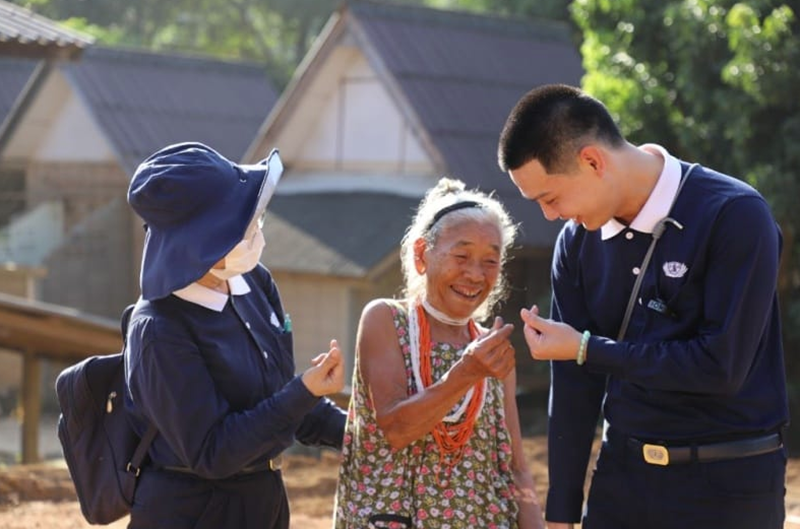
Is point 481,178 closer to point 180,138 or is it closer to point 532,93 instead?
point 180,138

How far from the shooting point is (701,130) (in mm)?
11062

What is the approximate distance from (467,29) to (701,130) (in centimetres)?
558

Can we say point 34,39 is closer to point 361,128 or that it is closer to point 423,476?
point 361,128

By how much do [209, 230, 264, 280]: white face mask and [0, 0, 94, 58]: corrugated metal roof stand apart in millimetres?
6245

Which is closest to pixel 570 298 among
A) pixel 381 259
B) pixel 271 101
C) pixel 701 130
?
pixel 701 130

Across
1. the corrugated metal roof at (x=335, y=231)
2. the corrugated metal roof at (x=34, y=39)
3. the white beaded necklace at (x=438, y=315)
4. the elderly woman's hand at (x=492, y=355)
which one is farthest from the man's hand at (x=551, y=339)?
the corrugated metal roof at (x=335, y=231)

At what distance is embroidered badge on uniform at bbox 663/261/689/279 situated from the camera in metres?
3.19

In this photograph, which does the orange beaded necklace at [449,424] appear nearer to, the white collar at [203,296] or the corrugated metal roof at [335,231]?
the white collar at [203,296]

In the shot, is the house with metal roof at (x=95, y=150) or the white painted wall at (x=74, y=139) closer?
the house with metal roof at (x=95, y=150)

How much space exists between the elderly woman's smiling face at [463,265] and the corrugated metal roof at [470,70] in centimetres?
957

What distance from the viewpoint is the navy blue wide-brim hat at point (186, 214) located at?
329cm

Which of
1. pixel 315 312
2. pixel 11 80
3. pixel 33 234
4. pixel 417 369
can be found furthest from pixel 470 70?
pixel 11 80

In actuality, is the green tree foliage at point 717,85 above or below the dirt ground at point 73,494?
above

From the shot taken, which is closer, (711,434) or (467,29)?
(711,434)
